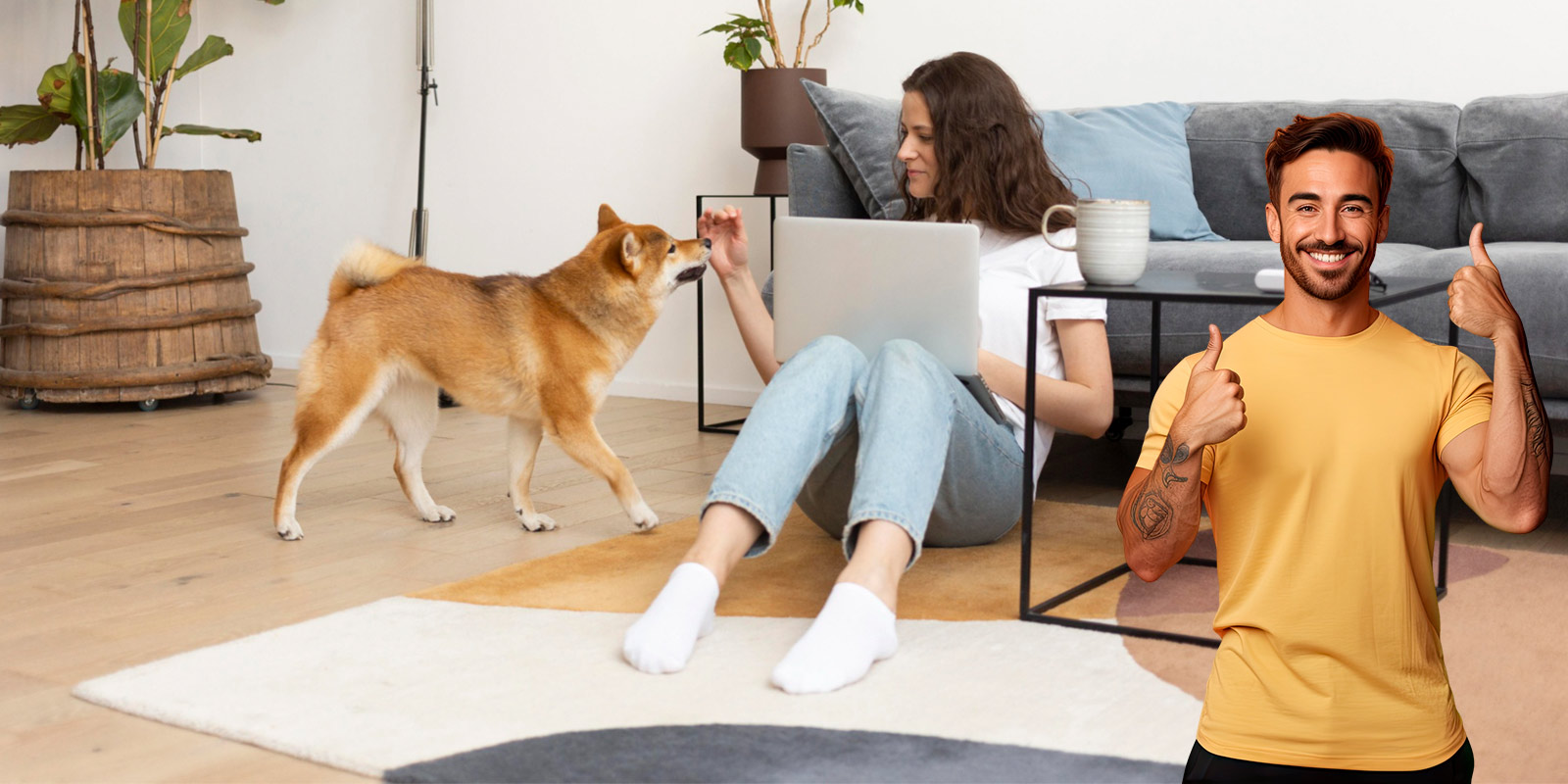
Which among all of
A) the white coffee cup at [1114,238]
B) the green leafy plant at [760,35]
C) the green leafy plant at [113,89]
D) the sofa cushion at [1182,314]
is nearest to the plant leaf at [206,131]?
the green leafy plant at [113,89]

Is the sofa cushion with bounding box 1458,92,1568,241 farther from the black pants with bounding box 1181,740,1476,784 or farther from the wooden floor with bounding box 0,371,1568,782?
the black pants with bounding box 1181,740,1476,784

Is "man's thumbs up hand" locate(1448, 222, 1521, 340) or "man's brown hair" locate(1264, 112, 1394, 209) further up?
"man's brown hair" locate(1264, 112, 1394, 209)

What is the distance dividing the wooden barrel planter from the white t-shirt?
2.77 meters

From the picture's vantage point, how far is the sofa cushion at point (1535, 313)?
86.2 inches

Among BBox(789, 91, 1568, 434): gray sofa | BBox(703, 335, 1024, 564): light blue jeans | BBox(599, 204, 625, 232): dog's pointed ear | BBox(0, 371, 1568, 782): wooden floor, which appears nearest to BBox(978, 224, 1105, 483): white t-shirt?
BBox(703, 335, 1024, 564): light blue jeans

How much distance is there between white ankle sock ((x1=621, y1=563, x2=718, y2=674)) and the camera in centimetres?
157

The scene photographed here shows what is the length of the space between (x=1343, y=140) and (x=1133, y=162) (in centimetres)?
216

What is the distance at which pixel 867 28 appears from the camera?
3719 millimetres

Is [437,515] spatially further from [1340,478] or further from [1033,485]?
[1340,478]

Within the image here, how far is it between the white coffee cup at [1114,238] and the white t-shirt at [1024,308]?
0.31 m

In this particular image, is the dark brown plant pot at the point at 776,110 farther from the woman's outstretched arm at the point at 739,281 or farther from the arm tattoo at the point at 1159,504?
the arm tattoo at the point at 1159,504

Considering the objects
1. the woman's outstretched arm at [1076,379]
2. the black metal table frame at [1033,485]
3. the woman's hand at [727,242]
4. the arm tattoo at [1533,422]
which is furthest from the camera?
the woman's hand at [727,242]

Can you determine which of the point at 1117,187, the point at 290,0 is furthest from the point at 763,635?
the point at 290,0

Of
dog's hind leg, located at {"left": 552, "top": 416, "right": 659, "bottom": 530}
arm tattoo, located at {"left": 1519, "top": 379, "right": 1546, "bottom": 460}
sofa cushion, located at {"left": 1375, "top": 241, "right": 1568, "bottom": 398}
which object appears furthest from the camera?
dog's hind leg, located at {"left": 552, "top": 416, "right": 659, "bottom": 530}
